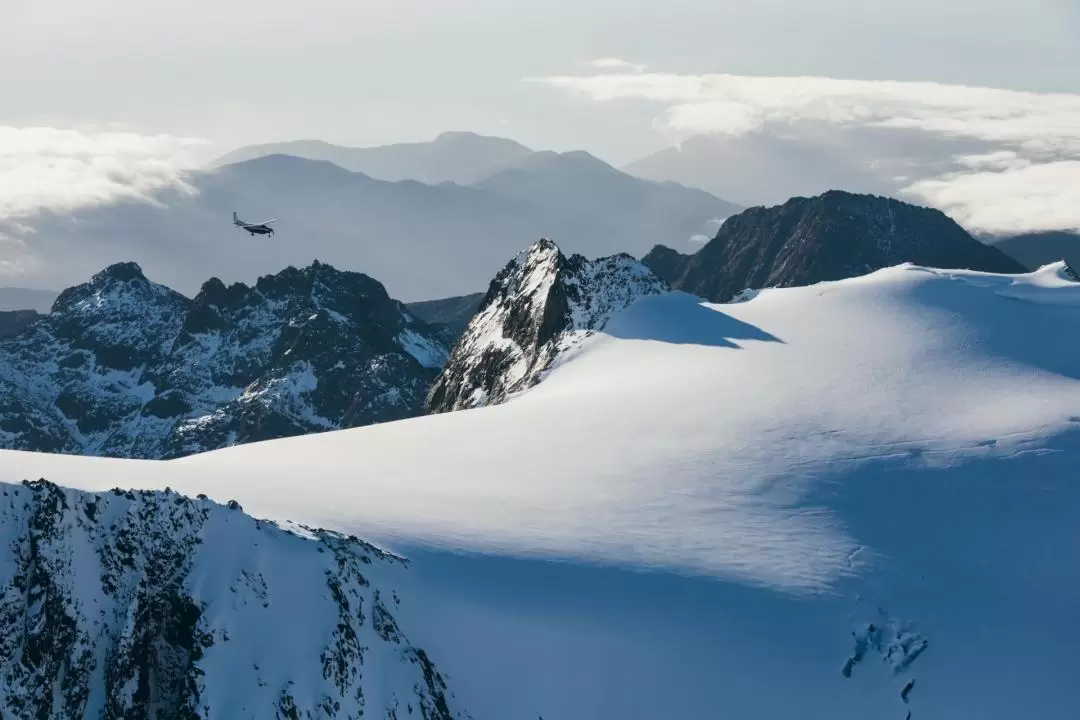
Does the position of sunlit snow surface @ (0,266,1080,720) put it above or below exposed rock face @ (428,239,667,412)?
below

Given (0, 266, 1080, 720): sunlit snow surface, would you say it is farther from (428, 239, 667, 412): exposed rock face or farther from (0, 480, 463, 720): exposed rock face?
(428, 239, 667, 412): exposed rock face

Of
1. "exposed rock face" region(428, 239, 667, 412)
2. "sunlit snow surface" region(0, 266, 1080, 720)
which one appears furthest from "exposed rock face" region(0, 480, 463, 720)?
"exposed rock face" region(428, 239, 667, 412)

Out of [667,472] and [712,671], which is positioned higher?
[667,472]

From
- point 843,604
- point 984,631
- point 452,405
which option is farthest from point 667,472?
point 452,405

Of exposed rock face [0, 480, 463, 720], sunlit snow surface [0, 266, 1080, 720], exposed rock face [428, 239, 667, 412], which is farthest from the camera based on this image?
exposed rock face [428, 239, 667, 412]

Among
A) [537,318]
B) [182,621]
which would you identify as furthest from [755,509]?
[537,318]

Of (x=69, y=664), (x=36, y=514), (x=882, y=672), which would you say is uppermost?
(x=36, y=514)

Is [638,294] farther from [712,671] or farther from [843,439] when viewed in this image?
[712,671]
